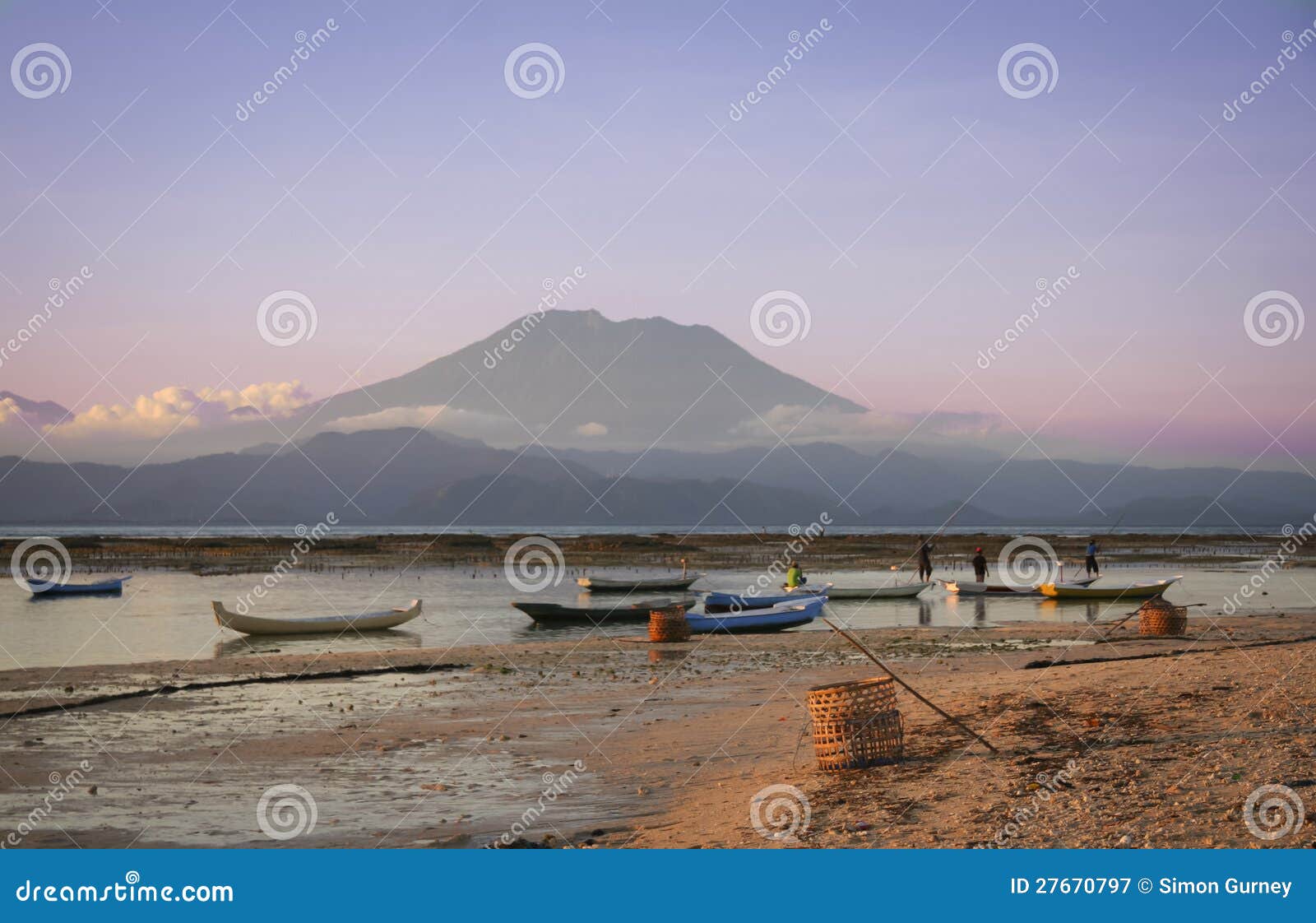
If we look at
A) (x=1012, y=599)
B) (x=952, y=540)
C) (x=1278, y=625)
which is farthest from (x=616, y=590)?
(x=952, y=540)

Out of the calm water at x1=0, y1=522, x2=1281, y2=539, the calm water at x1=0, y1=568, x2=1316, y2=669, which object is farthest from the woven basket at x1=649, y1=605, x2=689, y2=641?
the calm water at x1=0, y1=522, x2=1281, y2=539

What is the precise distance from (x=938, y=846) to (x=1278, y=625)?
23.3 meters

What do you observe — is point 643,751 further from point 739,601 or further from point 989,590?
point 989,590

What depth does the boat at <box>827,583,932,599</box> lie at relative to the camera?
3812 centimetres

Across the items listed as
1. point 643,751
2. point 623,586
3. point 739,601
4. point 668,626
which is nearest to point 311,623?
point 668,626

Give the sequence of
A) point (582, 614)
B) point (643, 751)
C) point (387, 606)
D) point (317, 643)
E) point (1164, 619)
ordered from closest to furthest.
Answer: point (643, 751)
point (1164, 619)
point (317, 643)
point (582, 614)
point (387, 606)

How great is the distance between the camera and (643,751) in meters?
13.3

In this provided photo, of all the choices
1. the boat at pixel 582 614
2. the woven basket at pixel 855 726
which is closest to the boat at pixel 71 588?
the boat at pixel 582 614

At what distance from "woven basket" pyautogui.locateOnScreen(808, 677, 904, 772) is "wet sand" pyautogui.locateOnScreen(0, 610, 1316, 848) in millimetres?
248

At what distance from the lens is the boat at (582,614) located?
3083 centimetres

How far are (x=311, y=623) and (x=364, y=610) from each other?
7.54 metres

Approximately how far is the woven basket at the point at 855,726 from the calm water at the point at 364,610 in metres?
16.5

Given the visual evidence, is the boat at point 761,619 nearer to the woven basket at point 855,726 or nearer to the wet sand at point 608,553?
the woven basket at point 855,726

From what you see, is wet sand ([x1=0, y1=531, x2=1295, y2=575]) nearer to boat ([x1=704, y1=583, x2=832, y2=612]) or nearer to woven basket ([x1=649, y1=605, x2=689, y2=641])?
boat ([x1=704, y1=583, x2=832, y2=612])
